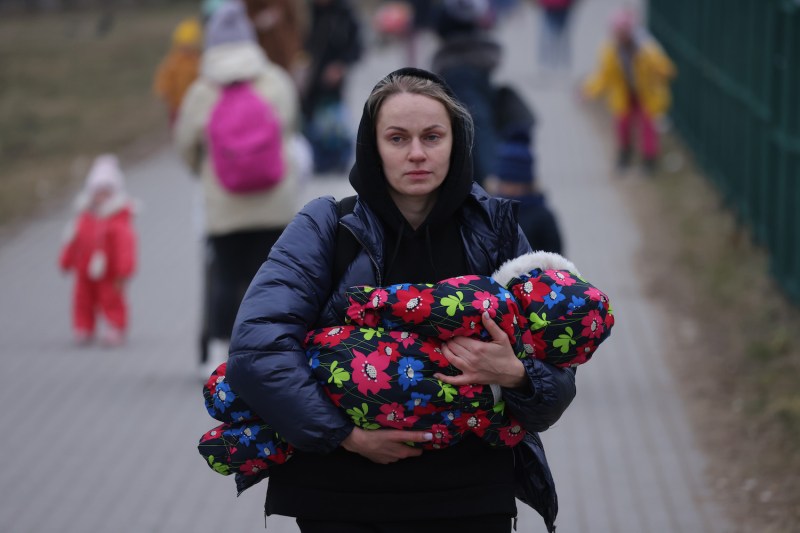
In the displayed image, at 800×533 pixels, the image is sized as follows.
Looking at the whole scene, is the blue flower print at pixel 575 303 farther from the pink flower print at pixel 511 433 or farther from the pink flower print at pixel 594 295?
the pink flower print at pixel 511 433

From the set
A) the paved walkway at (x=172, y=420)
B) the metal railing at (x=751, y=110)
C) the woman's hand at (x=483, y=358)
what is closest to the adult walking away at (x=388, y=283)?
the woman's hand at (x=483, y=358)

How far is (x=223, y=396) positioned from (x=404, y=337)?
1.52 feet

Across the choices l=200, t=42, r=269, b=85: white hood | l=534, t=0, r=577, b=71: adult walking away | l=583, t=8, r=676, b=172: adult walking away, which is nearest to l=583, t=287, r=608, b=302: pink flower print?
l=200, t=42, r=269, b=85: white hood

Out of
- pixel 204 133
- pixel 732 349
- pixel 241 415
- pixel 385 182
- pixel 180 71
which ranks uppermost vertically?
pixel 385 182

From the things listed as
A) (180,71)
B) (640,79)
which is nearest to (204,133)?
(180,71)

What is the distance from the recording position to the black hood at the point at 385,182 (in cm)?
352

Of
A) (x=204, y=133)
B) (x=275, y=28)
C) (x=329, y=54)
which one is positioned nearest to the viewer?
(x=204, y=133)

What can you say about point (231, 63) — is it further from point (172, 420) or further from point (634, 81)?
point (634, 81)

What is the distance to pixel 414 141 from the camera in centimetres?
348

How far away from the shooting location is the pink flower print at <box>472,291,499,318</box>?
132 inches

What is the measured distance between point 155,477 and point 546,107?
13.8 m

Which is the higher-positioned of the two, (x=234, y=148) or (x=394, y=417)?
(x=394, y=417)

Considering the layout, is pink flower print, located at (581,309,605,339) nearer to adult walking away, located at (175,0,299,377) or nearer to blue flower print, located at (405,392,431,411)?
blue flower print, located at (405,392,431,411)

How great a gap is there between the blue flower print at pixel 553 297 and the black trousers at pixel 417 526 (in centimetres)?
55
